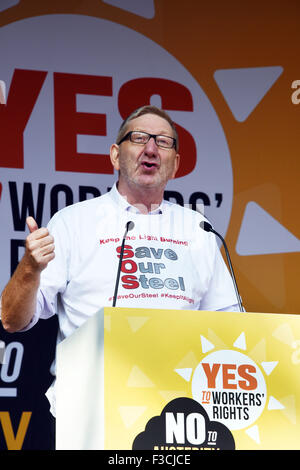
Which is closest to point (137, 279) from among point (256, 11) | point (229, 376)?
point (229, 376)

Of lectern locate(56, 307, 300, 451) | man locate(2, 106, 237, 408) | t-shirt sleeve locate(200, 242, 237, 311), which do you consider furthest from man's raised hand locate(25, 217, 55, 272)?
t-shirt sleeve locate(200, 242, 237, 311)

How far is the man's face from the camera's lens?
368cm

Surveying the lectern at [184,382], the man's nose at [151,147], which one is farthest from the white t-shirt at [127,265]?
the lectern at [184,382]

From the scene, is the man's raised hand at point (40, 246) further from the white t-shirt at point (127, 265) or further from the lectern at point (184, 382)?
the white t-shirt at point (127, 265)

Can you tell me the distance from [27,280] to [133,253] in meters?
0.68

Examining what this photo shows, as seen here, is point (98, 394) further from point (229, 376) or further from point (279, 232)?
point (279, 232)

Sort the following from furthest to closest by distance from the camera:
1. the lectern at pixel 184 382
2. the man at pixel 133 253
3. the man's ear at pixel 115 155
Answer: the man's ear at pixel 115 155
the man at pixel 133 253
the lectern at pixel 184 382

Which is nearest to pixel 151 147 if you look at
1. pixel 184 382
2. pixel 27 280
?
pixel 27 280

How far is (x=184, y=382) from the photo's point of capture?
2.23m

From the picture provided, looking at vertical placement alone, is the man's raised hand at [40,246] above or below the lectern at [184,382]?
above

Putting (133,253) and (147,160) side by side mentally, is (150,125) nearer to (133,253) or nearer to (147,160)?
(147,160)

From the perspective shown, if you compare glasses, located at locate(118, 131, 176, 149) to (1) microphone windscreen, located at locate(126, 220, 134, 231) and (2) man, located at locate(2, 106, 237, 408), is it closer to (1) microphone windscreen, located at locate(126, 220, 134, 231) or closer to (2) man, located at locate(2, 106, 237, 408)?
(2) man, located at locate(2, 106, 237, 408)

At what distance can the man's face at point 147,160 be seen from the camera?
3682 millimetres

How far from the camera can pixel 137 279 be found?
10.8 ft
